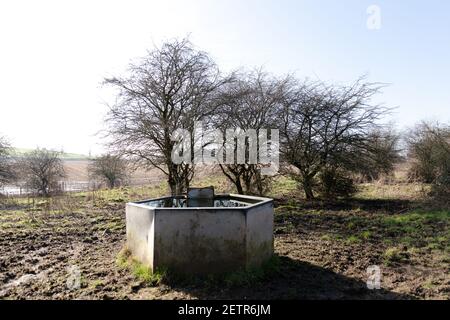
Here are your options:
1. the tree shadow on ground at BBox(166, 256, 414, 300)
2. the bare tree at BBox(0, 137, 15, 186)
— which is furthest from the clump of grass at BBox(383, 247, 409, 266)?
the bare tree at BBox(0, 137, 15, 186)

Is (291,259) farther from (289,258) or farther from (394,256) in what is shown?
(394,256)

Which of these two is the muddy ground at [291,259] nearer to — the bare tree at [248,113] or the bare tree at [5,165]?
the bare tree at [248,113]

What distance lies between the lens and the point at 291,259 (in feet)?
21.2

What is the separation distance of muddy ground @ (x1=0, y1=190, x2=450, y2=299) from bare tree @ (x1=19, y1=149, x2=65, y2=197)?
21856 millimetres

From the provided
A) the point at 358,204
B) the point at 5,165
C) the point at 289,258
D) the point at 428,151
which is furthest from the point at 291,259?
the point at 5,165

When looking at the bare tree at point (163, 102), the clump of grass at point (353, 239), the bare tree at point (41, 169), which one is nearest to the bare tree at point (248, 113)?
the bare tree at point (163, 102)

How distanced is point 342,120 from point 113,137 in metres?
9.23

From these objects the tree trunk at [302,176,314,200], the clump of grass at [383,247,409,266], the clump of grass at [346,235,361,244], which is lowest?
the clump of grass at [383,247,409,266]

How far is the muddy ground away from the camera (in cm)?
493

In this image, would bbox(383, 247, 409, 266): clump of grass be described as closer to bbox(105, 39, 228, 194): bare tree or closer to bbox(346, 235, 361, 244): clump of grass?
bbox(346, 235, 361, 244): clump of grass

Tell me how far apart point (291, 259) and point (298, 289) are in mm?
1460
